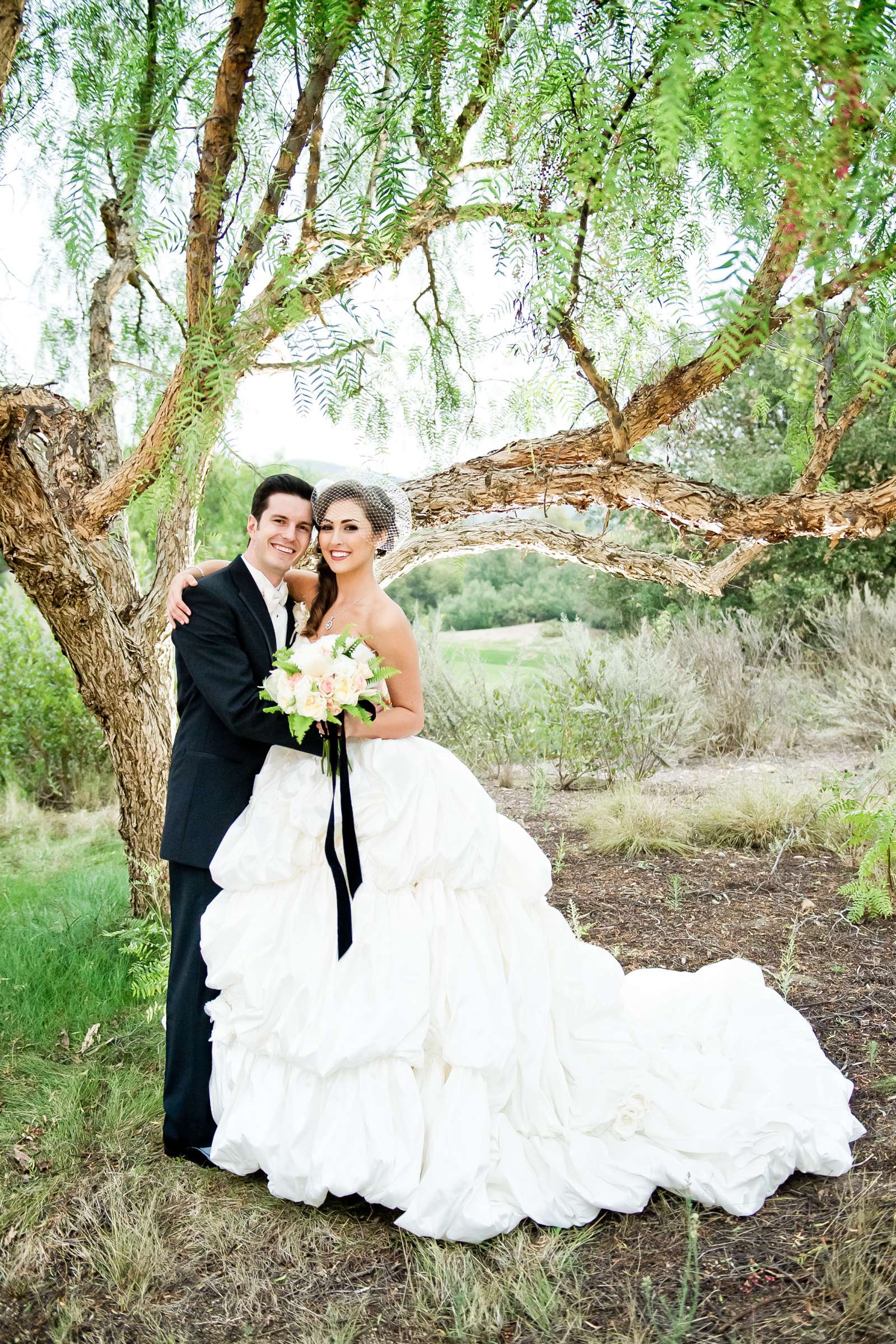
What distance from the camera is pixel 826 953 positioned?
13.5ft

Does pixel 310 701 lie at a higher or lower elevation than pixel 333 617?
lower

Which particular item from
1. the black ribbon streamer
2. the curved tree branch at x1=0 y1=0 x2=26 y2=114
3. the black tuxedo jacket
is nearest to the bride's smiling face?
the black tuxedo jacket

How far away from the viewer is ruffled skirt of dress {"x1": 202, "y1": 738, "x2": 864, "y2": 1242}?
8.24 feet

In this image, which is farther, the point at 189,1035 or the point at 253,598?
the point at 253,598

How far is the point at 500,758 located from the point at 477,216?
538cm

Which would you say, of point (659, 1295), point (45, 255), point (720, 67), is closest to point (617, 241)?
point (720, 67)

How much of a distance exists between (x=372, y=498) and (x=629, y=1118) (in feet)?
6.37

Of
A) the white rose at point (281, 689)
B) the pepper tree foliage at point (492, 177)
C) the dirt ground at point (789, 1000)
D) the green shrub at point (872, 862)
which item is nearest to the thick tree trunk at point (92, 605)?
the pepper tree foliage at point (492, 177)

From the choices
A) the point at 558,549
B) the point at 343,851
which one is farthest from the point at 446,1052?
the point at 558,549

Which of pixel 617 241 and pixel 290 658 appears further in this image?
pixel 290 658

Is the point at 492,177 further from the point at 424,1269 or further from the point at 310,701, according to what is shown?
the point at 424,1269

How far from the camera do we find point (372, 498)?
3006 millimetres

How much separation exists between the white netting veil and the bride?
0.01 meters

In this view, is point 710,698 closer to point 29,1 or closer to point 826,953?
point 826,953
